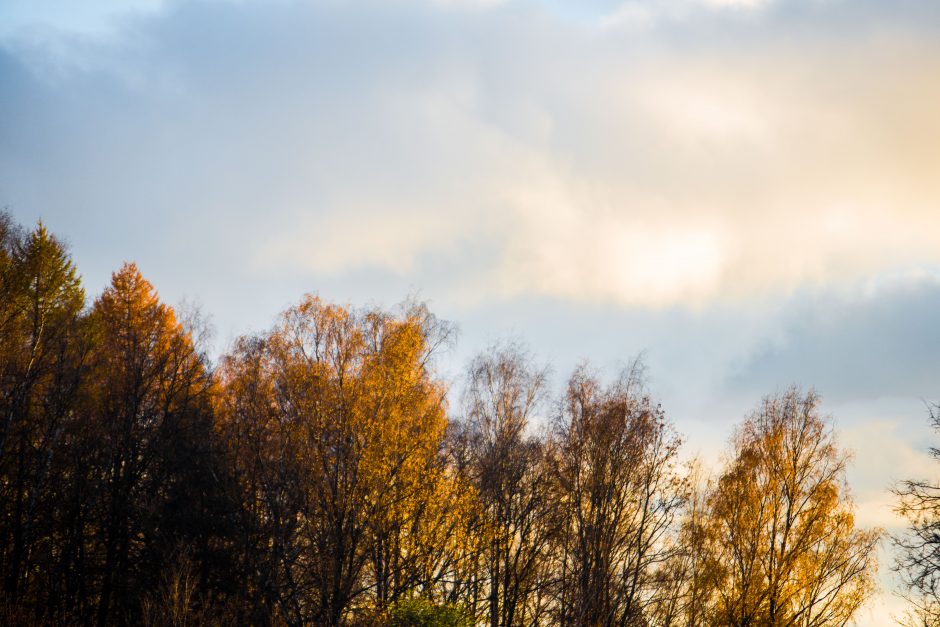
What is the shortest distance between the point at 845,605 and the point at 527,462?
13755 millimetres

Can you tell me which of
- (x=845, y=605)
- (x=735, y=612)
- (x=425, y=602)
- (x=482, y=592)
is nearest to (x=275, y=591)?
(x=425, y=602)

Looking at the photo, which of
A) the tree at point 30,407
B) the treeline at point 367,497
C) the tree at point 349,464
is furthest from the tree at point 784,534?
the tree at point 30,407

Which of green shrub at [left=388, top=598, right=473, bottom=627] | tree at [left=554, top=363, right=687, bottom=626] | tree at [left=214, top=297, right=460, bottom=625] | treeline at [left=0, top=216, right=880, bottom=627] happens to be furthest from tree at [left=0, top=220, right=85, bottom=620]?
tree at [left=554, top=363, right=687, bottom=626]

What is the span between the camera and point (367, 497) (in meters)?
29.8

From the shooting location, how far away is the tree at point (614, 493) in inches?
Answer: 1207

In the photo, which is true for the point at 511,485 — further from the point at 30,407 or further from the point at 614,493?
the point at 30,407

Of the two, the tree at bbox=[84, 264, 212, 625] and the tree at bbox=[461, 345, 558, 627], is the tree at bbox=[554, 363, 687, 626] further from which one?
the tree at bbox=[84, 264, 212, 625]

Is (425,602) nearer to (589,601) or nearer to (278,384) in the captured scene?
(589,601)

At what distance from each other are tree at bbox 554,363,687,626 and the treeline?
0.09 meters

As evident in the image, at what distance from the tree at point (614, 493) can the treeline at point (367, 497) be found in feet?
0.29

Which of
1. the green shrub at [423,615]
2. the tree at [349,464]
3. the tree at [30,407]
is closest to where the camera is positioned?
the green shrub at [423,615]

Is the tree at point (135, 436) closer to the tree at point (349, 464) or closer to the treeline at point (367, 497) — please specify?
the treeline at point (367, 497)

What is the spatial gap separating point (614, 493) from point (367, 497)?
940 centimetres

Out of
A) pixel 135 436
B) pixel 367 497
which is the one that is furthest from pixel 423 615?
pixel 135 436
